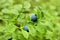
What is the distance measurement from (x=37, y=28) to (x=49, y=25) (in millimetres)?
213

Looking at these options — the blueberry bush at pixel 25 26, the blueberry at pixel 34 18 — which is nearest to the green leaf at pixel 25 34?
the blueberry bush at pixel 25 26

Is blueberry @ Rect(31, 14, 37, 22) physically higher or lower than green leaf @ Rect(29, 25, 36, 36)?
higher

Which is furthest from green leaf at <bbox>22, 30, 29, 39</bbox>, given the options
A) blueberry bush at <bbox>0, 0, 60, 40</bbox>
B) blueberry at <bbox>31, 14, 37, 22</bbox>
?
blueberry at <bbox>31, 14, 37, 22</bbox>

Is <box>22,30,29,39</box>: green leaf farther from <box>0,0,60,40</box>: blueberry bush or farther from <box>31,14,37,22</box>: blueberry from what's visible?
<box>31,14,37,22</box>: blueberry

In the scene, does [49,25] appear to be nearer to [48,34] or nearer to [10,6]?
[48,34]

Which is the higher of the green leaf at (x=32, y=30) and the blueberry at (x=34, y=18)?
the blueberry at (x=34, y=18)

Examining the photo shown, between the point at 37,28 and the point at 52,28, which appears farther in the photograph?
the point at 52,28

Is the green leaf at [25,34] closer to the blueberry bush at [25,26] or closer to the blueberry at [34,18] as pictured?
the blueberry bush at [25,26]

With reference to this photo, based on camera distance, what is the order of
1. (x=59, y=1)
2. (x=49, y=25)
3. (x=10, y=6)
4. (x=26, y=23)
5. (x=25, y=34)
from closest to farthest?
(x=25, y=34) → (x=26, y=23) → (x=49, y=25) → (x=10, y=6) → (x=59, y=1)

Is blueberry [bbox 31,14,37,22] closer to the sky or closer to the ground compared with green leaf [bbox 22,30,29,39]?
closer to the sky

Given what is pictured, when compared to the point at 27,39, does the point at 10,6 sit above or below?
above

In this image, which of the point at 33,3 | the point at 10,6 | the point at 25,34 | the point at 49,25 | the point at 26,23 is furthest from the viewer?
the point at 33,3

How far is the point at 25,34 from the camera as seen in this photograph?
4.17ft

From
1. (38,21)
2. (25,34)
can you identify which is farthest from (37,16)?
(25,34)
